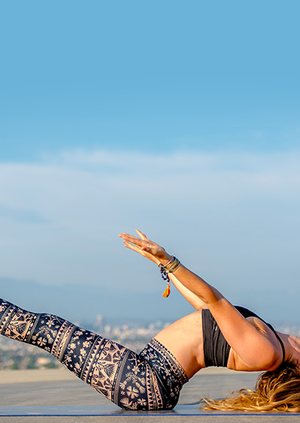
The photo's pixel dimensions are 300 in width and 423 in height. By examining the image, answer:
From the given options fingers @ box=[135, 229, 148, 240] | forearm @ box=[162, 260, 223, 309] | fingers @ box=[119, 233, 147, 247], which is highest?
fingers @ box=[135, 229, 148, 240]

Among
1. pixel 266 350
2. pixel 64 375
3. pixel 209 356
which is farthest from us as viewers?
pixel 64 375

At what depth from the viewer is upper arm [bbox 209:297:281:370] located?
2961mm

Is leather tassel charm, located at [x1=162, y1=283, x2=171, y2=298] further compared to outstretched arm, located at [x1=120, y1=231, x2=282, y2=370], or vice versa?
leather tassel charm, located at [x1=162, y1=283, x2=171, y2=298]

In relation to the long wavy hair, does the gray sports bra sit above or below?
above

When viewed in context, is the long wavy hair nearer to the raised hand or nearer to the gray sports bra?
the gray sports bra

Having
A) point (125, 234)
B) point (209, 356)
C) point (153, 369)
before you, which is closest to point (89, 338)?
point (153, 369)

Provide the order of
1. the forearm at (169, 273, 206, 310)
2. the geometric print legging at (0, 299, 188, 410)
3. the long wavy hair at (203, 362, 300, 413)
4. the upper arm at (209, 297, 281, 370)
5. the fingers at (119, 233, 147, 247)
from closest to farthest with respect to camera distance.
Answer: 1. the fingers at (119, 233, 147, 247)
2. the upper arm at (209, 297, 281, 370)
3. the long wavy hair at (203, 362, 300, 413)
4. the geometric print legging at (0, 299, 188, 410)
5. the forearm at (169, 273, 206, 310)

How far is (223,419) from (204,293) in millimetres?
634

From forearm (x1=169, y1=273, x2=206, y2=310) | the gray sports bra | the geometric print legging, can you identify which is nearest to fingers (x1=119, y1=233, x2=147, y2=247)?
the gray sports bra

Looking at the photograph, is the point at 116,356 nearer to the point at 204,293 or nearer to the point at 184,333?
the point at 184,333

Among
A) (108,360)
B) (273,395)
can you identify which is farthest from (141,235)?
(273,395)

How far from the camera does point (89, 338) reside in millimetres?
3426

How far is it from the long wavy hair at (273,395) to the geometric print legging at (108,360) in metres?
0.30

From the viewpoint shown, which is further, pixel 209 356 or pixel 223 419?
pixel 209 356
